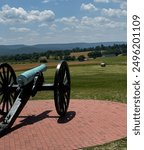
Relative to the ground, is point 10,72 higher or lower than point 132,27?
lower

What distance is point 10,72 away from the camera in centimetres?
1154

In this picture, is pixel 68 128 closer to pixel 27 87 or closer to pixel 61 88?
pixel 61 88

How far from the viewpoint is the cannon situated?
10002mm

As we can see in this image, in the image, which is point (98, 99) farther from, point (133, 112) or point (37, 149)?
point (133, 112)

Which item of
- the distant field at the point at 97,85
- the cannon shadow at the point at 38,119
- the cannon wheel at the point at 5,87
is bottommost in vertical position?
the distant field at the point at 97,85

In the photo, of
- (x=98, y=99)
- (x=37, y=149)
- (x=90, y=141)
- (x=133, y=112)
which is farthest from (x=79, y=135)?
(x=98, y=99)

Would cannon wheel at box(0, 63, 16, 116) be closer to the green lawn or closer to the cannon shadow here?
the cannon shadow

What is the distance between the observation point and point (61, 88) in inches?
421

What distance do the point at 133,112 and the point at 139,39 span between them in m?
0.79

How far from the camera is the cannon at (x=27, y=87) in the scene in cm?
1000

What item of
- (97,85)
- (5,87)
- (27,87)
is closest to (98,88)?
(97,85)

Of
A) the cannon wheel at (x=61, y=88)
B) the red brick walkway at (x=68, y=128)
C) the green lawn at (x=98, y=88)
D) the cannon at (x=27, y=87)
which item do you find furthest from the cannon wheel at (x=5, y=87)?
the green lawn at (x=98, y=88)

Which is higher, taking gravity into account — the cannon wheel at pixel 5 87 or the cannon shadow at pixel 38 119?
the cannon wheel at pixel 5 87

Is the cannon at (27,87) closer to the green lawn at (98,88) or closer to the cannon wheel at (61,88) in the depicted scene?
the cannon wheel at (61,88)
